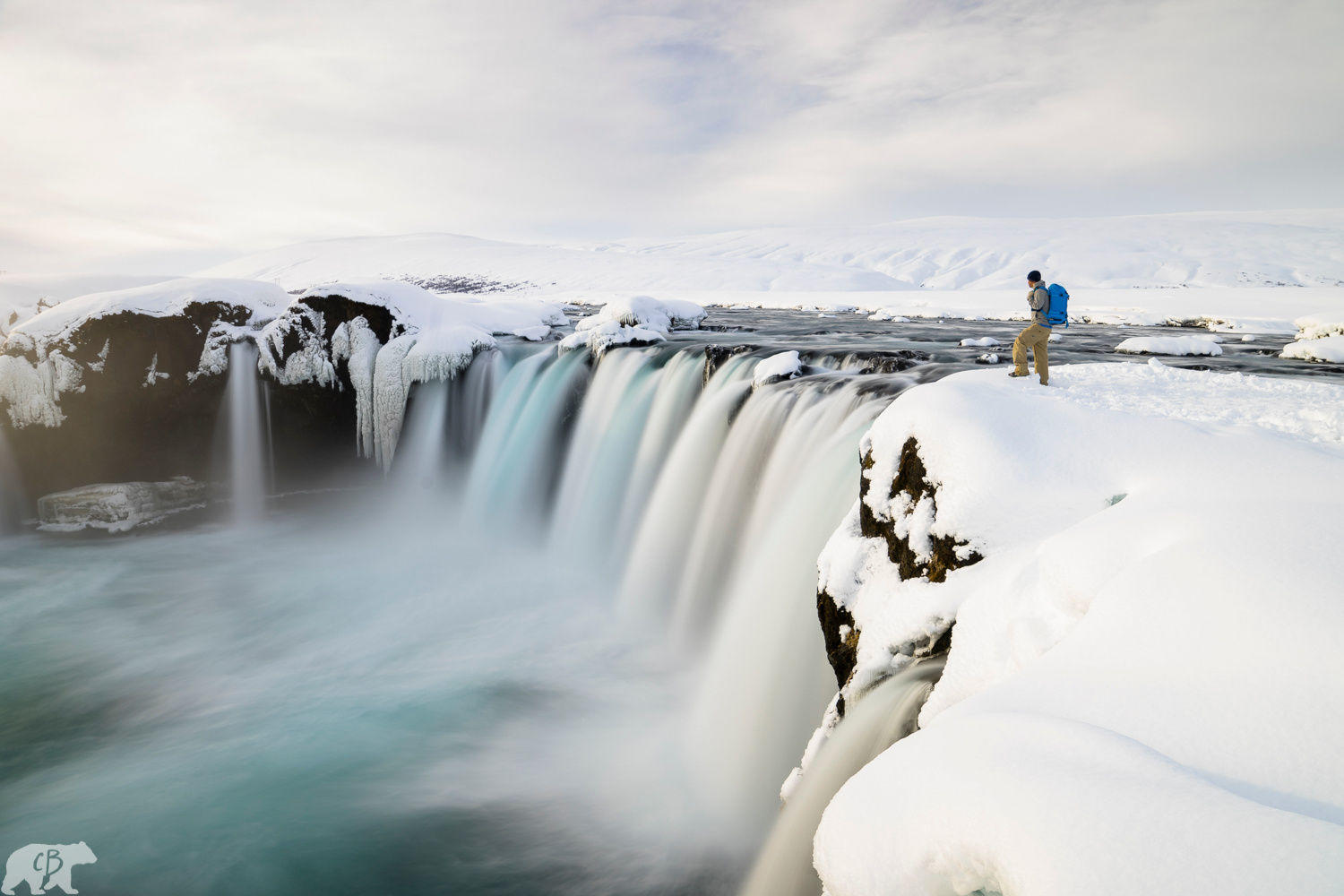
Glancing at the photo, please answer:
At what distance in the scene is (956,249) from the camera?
3287 inches

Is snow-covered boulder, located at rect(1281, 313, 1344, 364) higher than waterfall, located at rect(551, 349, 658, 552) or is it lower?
higher

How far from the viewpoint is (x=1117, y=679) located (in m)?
1.83

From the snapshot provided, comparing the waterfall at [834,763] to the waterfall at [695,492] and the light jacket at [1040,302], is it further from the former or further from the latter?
the light jacket at [1040,302]

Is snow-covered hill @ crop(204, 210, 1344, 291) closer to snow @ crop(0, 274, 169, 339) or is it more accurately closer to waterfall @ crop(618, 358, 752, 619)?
snow @ crop(0, 274, 169, 339)

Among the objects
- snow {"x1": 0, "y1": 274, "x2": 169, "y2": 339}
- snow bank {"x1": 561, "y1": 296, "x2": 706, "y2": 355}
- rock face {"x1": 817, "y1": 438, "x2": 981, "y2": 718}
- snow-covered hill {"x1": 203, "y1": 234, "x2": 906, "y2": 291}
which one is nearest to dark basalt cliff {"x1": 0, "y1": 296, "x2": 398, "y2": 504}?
snow {"x1": 0, "y1": 274, "x2": 169, "y2": 339}

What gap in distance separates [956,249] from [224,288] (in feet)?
282

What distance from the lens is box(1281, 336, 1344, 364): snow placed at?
8930 millimetres

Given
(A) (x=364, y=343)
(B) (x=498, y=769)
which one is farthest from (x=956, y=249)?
(B) (x=498, y=769)

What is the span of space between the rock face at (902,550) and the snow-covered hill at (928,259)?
51.2 metres

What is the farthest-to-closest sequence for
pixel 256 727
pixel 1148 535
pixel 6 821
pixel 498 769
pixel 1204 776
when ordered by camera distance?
pixel 256 727
pixel 498 769
pixel 6 821
pixel 1148 535
pixel 1204 776

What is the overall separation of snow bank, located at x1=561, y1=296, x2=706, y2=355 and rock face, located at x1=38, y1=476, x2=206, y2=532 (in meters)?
7.88

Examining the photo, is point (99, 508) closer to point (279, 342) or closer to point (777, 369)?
point (279, 342)

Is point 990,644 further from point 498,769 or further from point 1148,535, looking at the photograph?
point 498,769

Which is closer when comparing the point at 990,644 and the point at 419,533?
the point at 990,644
